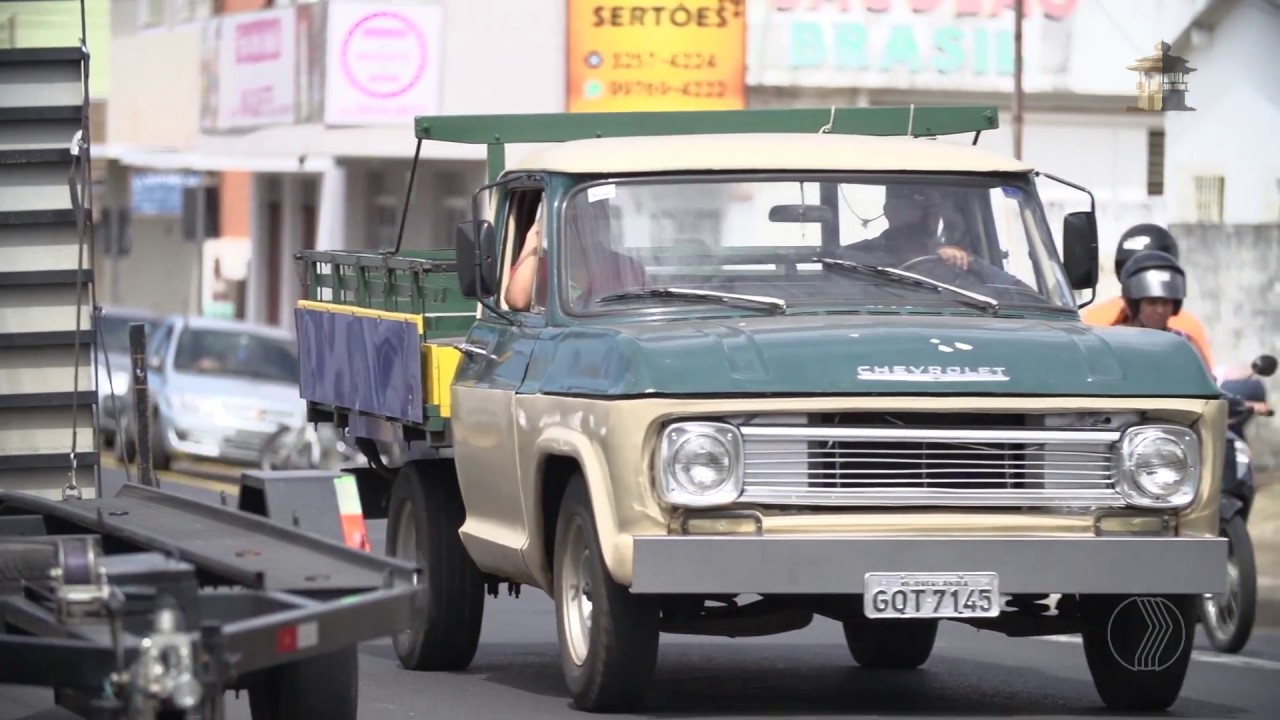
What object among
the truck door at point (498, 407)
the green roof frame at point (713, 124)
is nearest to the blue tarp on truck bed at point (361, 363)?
the truck door at point (498, 407)

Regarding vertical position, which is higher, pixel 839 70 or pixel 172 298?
pixel 839 70

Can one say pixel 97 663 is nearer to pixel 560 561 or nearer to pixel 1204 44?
pixel 560 561

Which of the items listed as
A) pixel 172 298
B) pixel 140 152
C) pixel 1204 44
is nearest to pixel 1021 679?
pixel 1204 44

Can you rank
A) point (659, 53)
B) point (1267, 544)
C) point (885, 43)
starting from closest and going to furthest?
1. point (1267, 544)
2. point (659, 53)
3. point (885, 43)

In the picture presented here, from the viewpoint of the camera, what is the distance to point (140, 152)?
127 ft

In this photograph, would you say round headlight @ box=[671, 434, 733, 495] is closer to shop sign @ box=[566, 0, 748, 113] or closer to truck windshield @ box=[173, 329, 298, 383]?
truck windshield @ box=[173, 329, 298, 383]

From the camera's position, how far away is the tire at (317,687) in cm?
741

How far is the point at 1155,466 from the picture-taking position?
28.8ft

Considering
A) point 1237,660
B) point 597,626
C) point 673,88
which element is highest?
point 673,88

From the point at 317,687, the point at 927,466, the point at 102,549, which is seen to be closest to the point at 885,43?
the point at 927,466

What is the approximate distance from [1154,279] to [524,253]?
2.96 meters

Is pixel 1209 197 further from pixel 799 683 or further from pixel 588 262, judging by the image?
pixel 588 262

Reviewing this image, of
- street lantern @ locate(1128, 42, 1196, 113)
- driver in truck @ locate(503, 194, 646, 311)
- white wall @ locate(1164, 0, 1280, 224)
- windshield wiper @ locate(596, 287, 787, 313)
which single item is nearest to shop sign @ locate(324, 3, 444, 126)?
white wall @ locate(1164, 0, 1280, 224)

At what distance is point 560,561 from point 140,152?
30548mm
